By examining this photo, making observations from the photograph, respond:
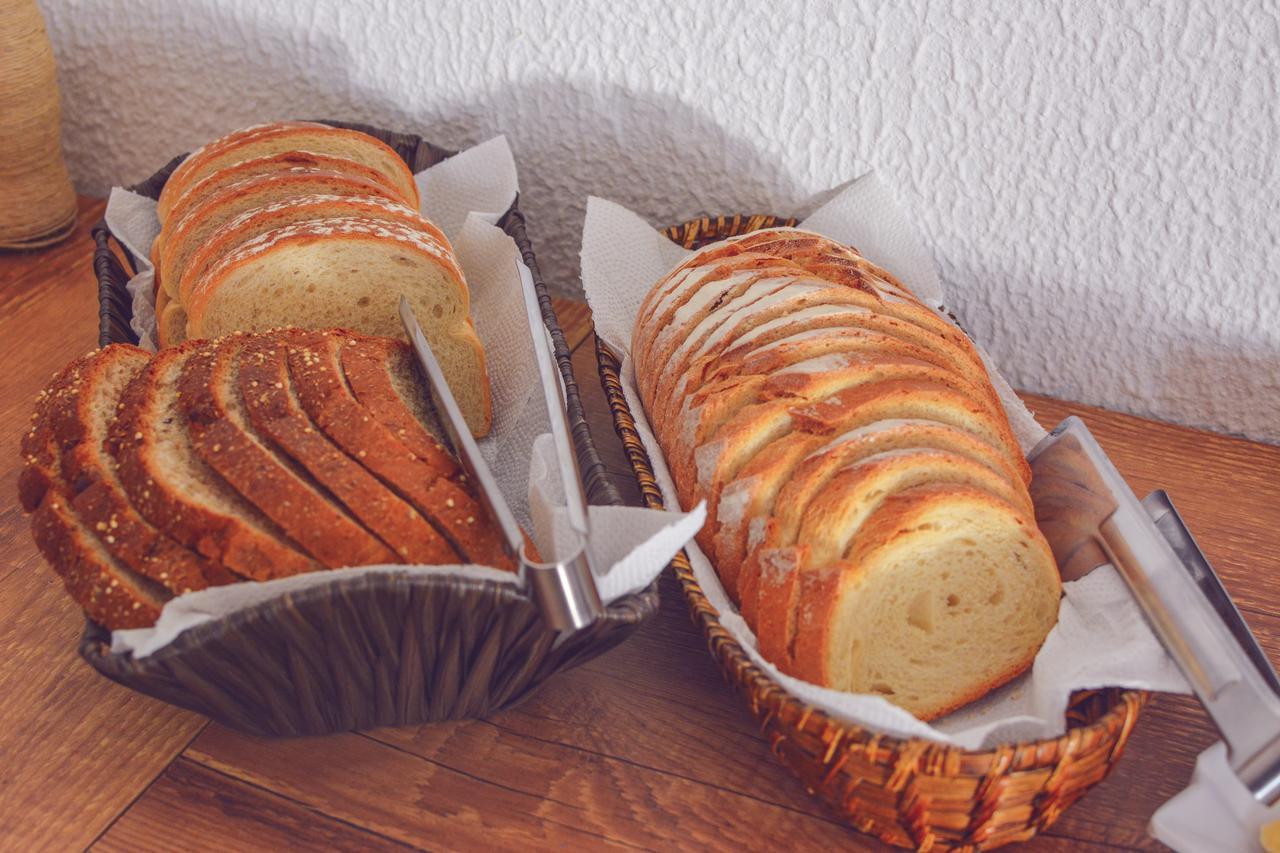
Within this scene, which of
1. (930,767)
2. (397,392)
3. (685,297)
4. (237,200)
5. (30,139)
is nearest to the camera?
(930,767)

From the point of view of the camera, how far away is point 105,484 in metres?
0.75

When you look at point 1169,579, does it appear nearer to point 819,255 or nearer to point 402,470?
point 819,255

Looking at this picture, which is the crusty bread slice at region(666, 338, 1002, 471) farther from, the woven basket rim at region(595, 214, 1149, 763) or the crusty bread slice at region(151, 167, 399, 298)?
the crusty bread slice at region(151, 167, 399, 298)

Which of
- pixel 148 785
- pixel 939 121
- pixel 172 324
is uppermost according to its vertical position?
pixel 939 121

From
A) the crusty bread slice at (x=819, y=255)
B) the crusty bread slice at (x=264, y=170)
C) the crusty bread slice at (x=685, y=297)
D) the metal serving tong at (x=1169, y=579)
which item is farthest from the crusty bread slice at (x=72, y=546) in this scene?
the metal serving tong at (x=1169, y=579)

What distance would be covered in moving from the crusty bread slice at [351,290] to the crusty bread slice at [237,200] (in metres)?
0.09

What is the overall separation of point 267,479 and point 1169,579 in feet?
1.99

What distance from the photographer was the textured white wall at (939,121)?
1.04 meters

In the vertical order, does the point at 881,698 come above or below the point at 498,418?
above

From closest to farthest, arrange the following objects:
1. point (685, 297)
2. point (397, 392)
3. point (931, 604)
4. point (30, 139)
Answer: point (931, 604)
point (397, 392)
point (685, 297)
point (30, 139)

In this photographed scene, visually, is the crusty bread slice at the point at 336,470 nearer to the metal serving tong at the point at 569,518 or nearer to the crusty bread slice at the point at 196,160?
the metal serving tong at the point at 569,518

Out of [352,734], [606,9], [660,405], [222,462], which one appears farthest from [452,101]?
[352,734]

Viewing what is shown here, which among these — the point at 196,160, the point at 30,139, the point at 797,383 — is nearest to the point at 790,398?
the point at 797,383

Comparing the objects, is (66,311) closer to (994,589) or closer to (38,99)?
(38,99)
